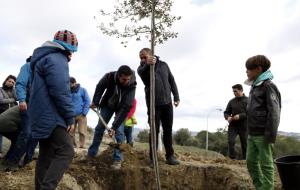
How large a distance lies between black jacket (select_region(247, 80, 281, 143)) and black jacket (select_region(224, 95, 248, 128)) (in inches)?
135

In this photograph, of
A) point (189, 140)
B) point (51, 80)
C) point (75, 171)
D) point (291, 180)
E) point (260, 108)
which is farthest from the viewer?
point (189, 140)

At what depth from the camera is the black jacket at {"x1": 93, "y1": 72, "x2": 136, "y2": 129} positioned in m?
6.49

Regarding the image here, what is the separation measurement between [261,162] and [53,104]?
271 cm

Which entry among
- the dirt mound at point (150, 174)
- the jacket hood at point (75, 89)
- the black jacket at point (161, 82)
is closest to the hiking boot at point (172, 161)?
the dirt mound at point (150, 174)

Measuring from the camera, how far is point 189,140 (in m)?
37.4

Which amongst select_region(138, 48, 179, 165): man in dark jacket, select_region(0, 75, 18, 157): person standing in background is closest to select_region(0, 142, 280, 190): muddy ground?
select_region(138, 48, 179, 165): man in dark jacket

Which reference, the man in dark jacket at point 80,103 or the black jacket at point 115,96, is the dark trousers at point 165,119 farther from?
the man in dark jacket at point 80,103

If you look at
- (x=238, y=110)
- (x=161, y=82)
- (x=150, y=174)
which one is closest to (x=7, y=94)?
(x=161, y=82)

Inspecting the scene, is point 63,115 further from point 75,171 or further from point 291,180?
point 291,180

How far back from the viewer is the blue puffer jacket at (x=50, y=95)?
4.13 metres

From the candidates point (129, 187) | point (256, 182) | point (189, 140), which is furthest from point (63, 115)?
point (189, 140)

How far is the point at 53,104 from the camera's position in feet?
13.8

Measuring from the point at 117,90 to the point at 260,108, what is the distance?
2.38 m

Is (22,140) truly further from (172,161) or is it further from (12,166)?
(172,161)
